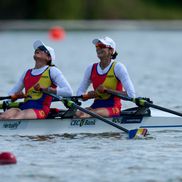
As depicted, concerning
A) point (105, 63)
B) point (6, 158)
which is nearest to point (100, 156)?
point (6, 158)

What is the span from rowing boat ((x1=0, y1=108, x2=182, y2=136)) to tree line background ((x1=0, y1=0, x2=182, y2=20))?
47106 mm

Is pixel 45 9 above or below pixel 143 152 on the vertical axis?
above

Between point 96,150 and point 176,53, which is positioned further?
point 176,53

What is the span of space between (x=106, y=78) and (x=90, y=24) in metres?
47.7

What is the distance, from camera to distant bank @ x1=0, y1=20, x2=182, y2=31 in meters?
61.6

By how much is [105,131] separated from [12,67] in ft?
57.4

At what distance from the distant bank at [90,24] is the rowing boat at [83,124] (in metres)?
44.4

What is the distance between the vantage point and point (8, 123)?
14852mm

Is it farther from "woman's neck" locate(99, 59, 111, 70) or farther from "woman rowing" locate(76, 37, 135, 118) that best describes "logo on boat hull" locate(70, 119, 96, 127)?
"woman's neck" locate(99, 59, 111, 70)

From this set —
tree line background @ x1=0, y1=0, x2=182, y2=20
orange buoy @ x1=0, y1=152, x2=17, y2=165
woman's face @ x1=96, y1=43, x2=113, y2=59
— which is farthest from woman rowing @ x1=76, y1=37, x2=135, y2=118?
tree line background @ x1=0, y1=0, x2=182, y2=20

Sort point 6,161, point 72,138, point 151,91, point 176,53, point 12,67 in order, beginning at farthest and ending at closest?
point 176,53, point 12,67, point 151,91, point 72,138, point 6,161

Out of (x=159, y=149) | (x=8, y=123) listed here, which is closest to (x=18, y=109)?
(x=8, y=123)

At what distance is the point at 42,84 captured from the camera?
50.3 feet

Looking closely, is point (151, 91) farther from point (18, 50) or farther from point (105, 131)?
point (18, 50)
